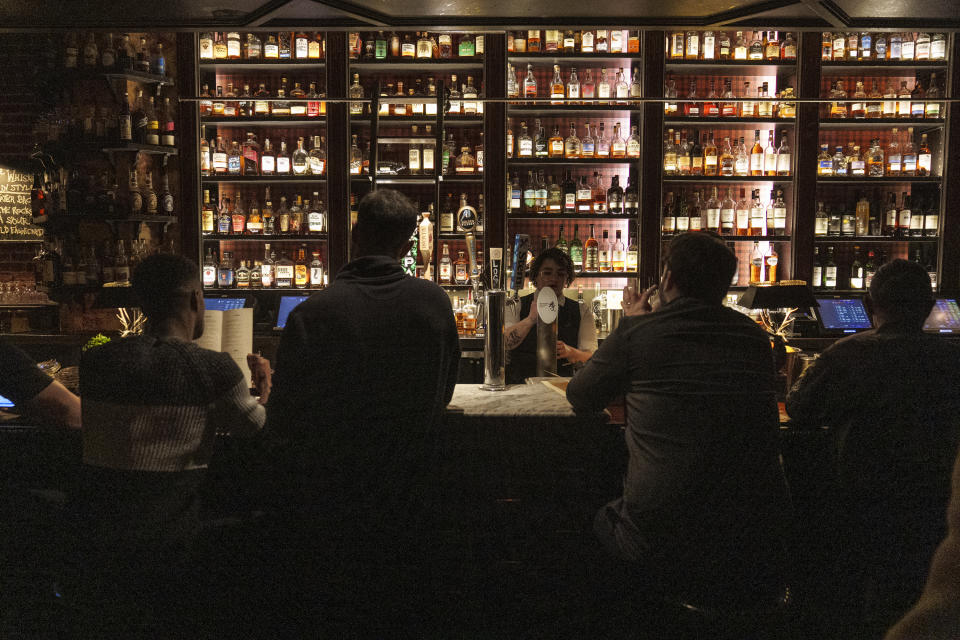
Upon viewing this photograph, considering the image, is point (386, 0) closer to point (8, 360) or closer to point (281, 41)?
point (8, 360)

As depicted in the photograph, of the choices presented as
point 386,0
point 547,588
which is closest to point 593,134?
point 386,0

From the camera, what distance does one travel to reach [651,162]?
4.57 metres

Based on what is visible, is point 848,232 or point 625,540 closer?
point 625,540

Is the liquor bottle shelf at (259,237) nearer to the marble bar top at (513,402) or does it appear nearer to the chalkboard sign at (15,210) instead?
the chalkboard sign at (15,210)

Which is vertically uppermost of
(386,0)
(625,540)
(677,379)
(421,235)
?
(386,0)

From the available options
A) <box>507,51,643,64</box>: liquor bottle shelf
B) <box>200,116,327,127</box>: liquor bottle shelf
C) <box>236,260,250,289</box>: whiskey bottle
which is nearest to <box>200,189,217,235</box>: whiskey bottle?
<box>236,260,250,289</box>: whiskey bottle

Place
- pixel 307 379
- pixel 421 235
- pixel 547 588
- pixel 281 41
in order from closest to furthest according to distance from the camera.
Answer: pixel 307 379 → pixel 547 588 → pixel 421 235 → pixel 281 41

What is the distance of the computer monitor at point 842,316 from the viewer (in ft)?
13.9

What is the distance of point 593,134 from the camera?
4848 millimetres

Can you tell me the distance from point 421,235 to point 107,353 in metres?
2.19

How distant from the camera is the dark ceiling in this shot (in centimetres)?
234

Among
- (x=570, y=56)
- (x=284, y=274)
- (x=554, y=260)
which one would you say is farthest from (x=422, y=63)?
(x=554, y=260)

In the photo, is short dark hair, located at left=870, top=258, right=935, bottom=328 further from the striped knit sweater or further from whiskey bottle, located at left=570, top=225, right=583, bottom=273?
whiskey bottle, located at left=570, top=225, right=583, bottom=273

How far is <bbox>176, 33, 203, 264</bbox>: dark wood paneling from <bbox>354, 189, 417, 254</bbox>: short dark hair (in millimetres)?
3531
